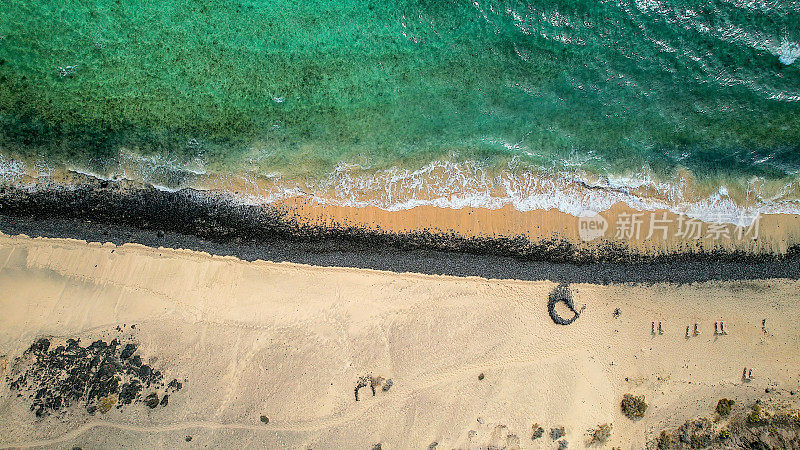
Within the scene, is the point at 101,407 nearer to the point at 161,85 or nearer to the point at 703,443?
the point at 161,85

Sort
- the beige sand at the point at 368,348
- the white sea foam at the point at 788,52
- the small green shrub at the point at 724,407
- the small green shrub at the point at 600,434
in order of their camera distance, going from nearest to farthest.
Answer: the beige sand at the point at 368,348 → the small green shrub at the point at 600,434 → the small green shrub at the point at 724,407 → the white sea foam at the point at 788,52

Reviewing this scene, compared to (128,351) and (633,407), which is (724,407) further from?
(128,351)

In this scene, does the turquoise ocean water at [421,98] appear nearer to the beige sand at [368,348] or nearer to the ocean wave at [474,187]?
the ocean wave at [474,187]

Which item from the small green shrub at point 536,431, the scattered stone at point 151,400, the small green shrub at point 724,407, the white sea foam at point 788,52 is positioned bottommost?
the scattered stone at point 151,400

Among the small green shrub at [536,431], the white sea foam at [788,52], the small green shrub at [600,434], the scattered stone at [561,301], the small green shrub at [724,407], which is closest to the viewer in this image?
the small green shrub at [536,431]

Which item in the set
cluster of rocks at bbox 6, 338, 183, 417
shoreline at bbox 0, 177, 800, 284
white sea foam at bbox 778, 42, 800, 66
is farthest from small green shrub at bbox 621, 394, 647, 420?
cluster of rocks at bbox 6, 338, 183, 417

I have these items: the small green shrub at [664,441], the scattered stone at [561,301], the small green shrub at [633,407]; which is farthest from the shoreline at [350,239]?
the small green shrub at [664,441]

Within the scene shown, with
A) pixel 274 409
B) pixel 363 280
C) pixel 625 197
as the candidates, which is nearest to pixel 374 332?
pixel 363 280
